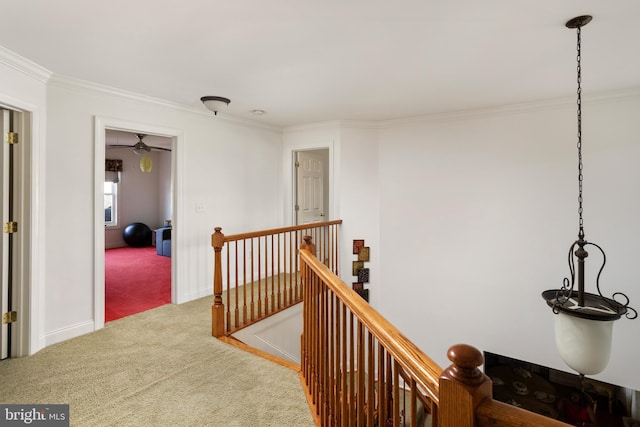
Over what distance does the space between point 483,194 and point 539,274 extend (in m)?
1.07

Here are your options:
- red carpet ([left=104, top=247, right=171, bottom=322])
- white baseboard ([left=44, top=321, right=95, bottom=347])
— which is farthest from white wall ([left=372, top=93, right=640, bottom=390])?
white baseboard ([left=44, top=321, right=95, bottom=347])

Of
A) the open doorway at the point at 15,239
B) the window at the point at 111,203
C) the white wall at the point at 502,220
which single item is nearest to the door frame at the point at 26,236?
the open doorway at the point at 15,239

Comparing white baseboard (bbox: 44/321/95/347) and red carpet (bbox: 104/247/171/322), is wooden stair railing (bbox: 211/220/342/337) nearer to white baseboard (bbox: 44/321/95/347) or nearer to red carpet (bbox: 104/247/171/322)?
red carpet (bbox: 104/247/171/322)

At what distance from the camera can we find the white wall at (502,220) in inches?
128

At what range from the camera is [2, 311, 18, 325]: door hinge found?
252 centimetres

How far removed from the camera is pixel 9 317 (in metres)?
2.54

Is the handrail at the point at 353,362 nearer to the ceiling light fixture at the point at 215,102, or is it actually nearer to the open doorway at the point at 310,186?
the ceiling light fixture at the point at 215,102

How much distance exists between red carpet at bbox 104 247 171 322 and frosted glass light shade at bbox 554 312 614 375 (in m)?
3.81

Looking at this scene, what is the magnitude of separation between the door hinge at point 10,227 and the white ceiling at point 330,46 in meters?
1.26

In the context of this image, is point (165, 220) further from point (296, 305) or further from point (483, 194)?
point (483, 194)

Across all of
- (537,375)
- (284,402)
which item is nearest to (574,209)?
(537,375)

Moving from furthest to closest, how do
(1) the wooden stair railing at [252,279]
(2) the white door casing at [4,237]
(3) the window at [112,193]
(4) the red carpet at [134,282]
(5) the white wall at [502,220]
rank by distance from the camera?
(3) the window at [112,193]
(4) the red carpet at [134,282]
(5) the white wall at [502,220]
(1) the wooden stair railing at [252,279]
(2) the white door casing at [4,237]

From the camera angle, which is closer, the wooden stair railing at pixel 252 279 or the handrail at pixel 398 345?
the handrail at pixel 398 345

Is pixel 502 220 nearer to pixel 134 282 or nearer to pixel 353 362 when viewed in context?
pixel 353 362
